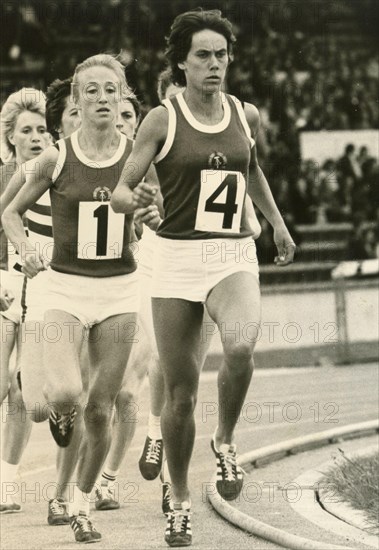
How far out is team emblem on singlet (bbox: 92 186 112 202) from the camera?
705 cm

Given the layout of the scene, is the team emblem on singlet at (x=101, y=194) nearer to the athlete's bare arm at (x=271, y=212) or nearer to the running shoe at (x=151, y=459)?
the athlete's bare arm at (x=271, y=212)

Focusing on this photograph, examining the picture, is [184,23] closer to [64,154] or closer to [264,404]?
[64,154]

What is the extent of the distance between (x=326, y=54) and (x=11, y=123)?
24.2 meters

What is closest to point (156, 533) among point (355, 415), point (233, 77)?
point (355, 415)

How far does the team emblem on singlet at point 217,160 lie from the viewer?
659 cm

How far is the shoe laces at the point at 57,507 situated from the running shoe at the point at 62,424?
2.55 ft

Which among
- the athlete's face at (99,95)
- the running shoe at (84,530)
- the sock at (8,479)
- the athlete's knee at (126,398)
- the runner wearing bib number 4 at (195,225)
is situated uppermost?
the athlete's face at (99,95)

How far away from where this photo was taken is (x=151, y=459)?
322 inches

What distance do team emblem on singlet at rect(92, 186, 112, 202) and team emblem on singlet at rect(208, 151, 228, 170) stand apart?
70 cm

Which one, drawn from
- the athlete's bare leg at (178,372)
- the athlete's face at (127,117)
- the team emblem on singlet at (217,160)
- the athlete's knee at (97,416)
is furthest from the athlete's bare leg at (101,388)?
the athlete's face at (127,117)

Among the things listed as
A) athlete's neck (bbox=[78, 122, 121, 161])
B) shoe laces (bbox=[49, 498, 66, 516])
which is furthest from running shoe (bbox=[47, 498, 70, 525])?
athlete's neck (bbox=[78, 122, 121, 161])

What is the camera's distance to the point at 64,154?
7.11 metres

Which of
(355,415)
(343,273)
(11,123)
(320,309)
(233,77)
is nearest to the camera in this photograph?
(11,123)

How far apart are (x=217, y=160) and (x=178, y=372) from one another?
1041 millimetres
